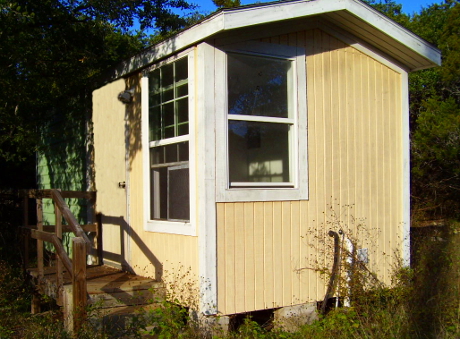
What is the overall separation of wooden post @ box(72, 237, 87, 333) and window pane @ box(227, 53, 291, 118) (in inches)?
84.3

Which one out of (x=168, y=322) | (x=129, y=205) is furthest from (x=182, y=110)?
(x=168, y=322)

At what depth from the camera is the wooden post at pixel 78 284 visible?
4895mm

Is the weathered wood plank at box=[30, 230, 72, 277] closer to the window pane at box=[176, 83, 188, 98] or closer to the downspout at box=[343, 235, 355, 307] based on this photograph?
the window pane at box=[176, 83, 188, 98]

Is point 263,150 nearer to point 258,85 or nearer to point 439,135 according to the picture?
point 258,85

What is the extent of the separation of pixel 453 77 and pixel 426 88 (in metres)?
1.98

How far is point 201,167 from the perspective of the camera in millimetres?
5605

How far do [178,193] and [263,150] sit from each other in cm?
110

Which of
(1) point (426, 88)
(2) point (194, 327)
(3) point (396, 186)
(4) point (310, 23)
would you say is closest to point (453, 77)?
(1) point (426, 88)

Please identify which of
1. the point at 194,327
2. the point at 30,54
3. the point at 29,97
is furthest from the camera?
the point at 29,97

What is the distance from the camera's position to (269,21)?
570 cm

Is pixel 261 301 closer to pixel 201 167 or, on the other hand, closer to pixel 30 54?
pixel 201 167

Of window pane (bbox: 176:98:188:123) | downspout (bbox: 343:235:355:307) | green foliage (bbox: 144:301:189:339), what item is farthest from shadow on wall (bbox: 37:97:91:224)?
downspout (bbox: 343:235:355:307)

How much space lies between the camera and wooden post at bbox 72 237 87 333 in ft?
16.1

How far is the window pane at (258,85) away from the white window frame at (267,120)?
0.08m
